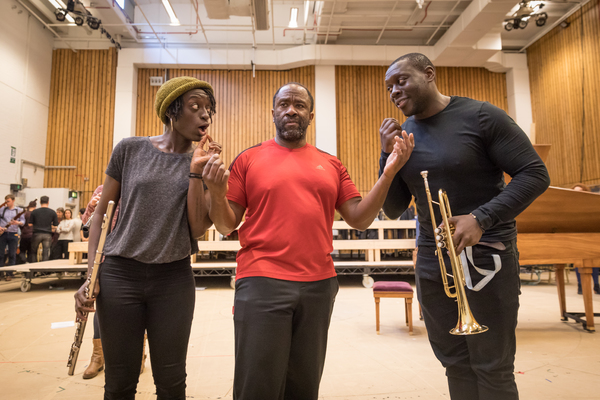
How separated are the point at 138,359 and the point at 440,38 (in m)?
12.4

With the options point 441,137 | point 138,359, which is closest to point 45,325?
point 138,359

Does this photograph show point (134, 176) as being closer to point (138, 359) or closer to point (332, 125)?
point (138, 359)

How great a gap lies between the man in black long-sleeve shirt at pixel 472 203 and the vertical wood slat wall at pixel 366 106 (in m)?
9.94

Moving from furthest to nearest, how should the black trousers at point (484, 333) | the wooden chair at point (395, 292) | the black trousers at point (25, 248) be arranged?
the black trousers at point (25, 248)
the wooden chair at point (395, 292)
the black trousers at point (484, 333)

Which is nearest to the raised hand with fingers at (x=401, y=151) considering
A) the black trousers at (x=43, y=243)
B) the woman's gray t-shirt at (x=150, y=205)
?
the woman's gray t-shirt at (x=150, y=205)

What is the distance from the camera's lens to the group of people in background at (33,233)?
7.99m

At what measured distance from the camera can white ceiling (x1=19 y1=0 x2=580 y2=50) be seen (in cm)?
→ 984

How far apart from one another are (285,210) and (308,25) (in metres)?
11.2

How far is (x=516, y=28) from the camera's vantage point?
33.8 ft

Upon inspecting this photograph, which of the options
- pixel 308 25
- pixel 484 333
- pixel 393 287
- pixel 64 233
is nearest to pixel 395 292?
pixel 393 287

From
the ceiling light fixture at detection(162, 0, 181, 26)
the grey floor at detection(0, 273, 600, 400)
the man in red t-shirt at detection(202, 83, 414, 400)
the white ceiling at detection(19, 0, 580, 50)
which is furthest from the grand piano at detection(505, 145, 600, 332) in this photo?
the ceiling light fixture at detection(162, 0, 181, 26)

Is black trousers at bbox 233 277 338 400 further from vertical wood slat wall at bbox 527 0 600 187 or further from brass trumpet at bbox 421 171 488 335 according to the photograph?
vertical wood slat wall at bbox 527 0 600 187

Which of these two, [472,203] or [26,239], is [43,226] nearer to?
[26,239]

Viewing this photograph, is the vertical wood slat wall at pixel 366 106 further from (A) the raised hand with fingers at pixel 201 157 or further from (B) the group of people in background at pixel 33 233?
(A) the raised hand with fingers at pixel 201 157
